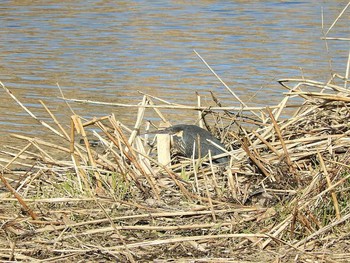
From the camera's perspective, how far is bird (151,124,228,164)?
5016 millimetres

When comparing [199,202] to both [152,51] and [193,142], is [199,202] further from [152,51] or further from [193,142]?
[152,51]

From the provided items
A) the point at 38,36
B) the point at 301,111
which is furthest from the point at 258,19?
the point at 301,111

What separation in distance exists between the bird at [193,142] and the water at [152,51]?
1.74m

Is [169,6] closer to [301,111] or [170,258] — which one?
[301,111]

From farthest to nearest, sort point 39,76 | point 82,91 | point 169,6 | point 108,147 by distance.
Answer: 1. point 169,6
2. point 39,76
3. point 82,91
4. point 108,147

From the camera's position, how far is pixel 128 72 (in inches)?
438

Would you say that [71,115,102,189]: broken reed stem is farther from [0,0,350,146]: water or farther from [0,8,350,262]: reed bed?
[0,0,350,146]: water

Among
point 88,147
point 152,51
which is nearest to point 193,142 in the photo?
point 88,147

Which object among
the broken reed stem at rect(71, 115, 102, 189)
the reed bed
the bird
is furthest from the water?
the broken reed stem at rect(71, 115, 102, 189)

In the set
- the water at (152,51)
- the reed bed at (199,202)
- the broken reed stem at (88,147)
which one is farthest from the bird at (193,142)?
the water at (152,51)

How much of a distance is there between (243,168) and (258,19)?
1117cm

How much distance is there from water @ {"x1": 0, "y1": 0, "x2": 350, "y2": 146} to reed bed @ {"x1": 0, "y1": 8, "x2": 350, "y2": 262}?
212 cm

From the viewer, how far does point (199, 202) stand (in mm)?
4336

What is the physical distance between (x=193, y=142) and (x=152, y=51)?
7.74 metres
